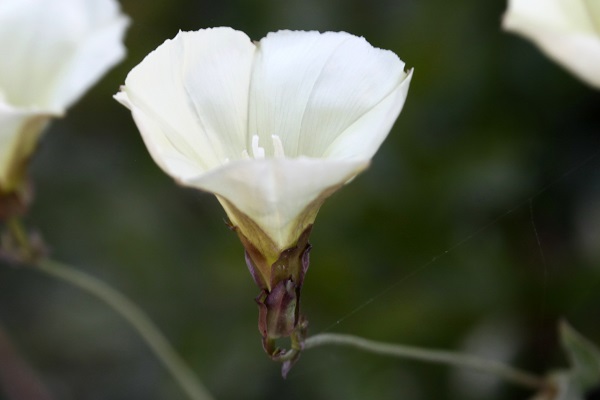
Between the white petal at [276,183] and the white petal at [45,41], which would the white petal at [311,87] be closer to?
the white petal at [276,183]

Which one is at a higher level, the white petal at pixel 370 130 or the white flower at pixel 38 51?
the white petal at pixel 370 130

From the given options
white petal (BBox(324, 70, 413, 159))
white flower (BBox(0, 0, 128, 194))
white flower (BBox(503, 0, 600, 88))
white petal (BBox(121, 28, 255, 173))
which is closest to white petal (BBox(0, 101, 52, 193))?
white flower (BBox(0, 0, 128, 194))

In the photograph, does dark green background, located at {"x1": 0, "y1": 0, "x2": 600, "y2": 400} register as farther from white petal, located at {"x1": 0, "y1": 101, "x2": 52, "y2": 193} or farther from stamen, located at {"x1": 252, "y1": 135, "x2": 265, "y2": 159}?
stamen, located at {"x1": 252, "y1": 135, "x2": 265, "y2": 159}

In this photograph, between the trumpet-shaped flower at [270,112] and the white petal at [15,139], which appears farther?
the white petal at [15,139]

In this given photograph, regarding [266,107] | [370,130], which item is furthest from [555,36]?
[266,107]

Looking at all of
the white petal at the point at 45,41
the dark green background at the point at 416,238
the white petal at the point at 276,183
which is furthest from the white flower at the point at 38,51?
the dark green background at the point at 416,238

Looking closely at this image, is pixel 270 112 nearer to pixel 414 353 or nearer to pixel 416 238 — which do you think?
pixel 414 353

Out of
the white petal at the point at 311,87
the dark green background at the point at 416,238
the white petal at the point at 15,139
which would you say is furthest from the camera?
the dark green background at the point at 416,238
